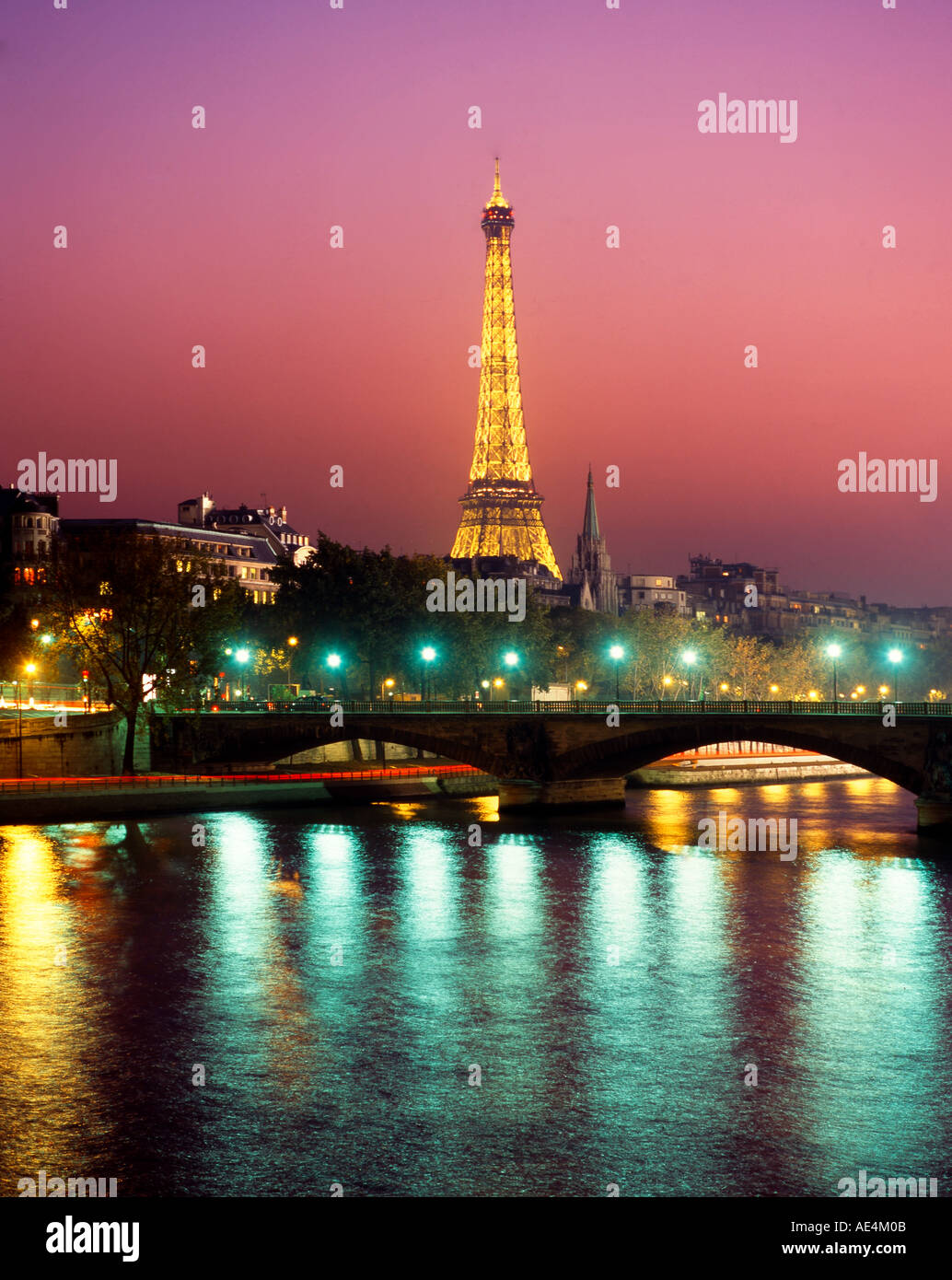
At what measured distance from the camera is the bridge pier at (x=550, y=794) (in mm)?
66875

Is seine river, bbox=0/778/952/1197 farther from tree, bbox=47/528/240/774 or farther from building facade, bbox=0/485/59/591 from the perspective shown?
building facade, bbox=0/485/59/591

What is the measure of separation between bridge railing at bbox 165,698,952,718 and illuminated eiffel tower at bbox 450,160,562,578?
9698 cm

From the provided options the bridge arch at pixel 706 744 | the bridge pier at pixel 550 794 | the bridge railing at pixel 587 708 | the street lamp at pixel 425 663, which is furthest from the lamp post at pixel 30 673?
the bridge arch at pixel 706 744

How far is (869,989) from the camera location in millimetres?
30531

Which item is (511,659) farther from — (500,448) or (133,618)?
(500,448)

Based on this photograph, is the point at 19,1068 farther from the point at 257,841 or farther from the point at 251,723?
the point at 251,723

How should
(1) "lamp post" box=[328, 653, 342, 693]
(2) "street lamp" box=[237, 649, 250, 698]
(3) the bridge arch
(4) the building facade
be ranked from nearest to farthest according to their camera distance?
1. (3) the bridge arch
2. (1) "lamp post" box=[328, 653, 342, 693]
3. (2) "street lamp" box=[237, 649, 250, 698]
4. (4) the building facade

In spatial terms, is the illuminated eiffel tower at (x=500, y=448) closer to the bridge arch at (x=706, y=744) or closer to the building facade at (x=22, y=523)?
the building facade at (x=22, y=523)

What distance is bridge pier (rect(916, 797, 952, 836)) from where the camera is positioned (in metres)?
56.3

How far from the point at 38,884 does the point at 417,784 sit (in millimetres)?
34387

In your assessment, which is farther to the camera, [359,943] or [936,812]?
[936,812]

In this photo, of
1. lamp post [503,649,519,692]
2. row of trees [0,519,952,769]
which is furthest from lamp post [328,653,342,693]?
lamp post [503,649,519,692]

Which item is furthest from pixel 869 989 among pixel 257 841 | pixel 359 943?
pixel 257 841

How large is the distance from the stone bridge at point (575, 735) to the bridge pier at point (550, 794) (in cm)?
6
